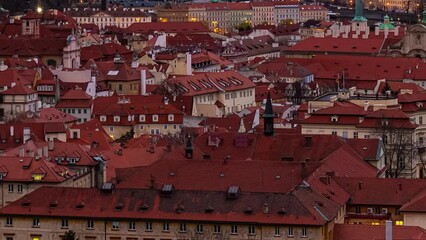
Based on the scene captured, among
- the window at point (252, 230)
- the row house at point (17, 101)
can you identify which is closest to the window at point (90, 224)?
the window at point (252, 230)

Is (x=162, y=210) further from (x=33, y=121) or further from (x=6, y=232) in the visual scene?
(x=33, y=121)

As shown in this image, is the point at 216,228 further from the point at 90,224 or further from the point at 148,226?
the point at 90,224

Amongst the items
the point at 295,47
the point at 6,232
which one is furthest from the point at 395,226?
the point at 295,47

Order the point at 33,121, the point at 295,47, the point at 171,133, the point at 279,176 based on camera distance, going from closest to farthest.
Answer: the point at 279,176
the point at 33,121
the point at 171,133
the point at 295,47

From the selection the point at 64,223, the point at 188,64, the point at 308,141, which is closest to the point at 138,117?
the point at 308,141

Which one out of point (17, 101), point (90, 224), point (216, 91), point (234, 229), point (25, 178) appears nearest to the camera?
point (234, 229)
